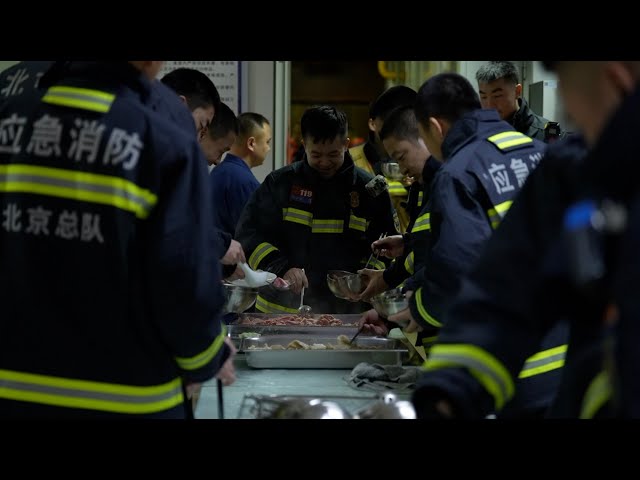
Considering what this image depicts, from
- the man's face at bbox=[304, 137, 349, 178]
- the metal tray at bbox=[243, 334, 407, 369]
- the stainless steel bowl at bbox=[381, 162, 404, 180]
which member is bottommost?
the metal tray at bbox=[243, 334, 407, 369]

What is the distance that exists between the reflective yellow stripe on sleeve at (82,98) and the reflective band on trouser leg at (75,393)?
22.0 inches

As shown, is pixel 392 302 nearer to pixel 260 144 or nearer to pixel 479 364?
pixel 479 364

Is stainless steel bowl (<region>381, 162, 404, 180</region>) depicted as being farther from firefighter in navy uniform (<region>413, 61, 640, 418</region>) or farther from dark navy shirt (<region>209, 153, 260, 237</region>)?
firefighter in navy uniform (<region>413, 61, 640, 418</region>)

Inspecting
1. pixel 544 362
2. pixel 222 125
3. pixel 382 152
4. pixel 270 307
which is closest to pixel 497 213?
pixel 544 362

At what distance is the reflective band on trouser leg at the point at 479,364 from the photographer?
1.17 meters

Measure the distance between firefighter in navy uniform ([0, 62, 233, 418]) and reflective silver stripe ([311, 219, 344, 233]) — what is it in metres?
2.44

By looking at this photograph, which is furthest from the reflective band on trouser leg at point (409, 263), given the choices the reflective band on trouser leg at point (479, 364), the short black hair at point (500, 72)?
the reflective band on trouser leg at point (479, 364)

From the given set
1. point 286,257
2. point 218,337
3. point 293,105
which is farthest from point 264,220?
point 293,105

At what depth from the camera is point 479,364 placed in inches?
45.9

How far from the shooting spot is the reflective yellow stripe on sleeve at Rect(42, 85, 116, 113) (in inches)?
65.7

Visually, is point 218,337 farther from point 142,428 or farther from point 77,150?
point 77,150

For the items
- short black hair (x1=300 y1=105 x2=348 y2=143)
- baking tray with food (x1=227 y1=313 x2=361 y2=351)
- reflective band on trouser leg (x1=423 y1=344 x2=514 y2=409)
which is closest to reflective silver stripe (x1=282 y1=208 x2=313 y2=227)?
short black hair (x1=300 y1=105 x2=348 y2=143)

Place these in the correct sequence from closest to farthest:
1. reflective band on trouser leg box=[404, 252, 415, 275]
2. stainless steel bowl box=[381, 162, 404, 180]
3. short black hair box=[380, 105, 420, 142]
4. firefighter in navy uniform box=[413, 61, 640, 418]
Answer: firefighter in navy uniform box=[413, 61, 640, 418]
reflective band on trouser leg box=[404, 252, 415, 275]
short black hair box=[380, 105, 420, 142]
stainless steel bowl box=[381, 162, 404, 180]

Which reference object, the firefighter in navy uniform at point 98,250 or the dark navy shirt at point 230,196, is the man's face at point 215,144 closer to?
the dark navy shirt at point 230,196
